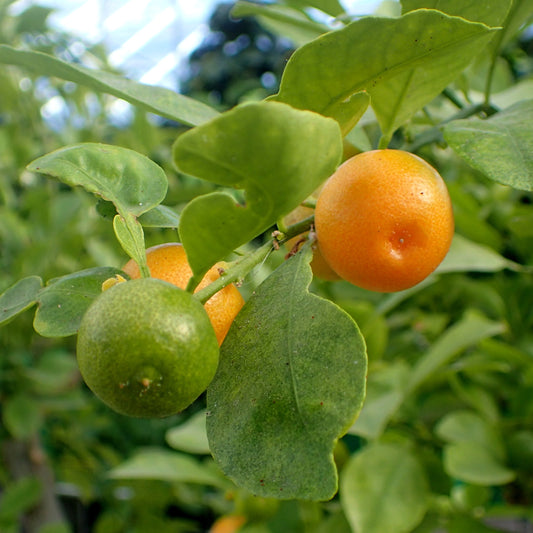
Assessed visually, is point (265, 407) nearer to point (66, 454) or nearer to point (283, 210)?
point (283, 210)

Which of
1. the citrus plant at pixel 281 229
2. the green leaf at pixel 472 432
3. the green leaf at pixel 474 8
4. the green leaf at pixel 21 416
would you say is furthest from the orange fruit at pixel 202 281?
the green leaf at pixel 21 416

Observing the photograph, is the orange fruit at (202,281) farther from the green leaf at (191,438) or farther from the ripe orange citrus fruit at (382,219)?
the green leaf at (191,438)

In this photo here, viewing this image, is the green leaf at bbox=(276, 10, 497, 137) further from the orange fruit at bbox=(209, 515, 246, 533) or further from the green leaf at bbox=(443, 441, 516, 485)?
the orange fruit at bbox=(209, 515, 246, 533)

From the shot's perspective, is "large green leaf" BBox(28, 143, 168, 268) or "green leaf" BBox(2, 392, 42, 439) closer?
"large green leaf" BBox(28, 143, 168, 268)

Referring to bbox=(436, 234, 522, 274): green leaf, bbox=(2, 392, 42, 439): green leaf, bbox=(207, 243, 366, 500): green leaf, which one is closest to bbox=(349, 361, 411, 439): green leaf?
bbox=(436, 234, 522, 274): green leaf

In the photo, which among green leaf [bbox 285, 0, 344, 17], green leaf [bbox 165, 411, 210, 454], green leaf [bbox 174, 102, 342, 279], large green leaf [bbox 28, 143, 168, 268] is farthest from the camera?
green leaf [bbox 165, 411, 210, 454]
